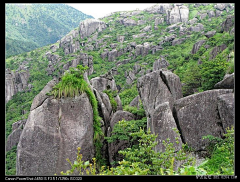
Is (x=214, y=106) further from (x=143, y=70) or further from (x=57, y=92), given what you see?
(x=143, y=70)

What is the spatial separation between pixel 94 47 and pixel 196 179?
94504 mm

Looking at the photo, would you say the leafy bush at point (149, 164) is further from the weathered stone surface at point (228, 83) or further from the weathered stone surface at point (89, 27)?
the weathered stone surface at point (89, 27)

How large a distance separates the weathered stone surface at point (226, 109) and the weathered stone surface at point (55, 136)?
17.4 feet

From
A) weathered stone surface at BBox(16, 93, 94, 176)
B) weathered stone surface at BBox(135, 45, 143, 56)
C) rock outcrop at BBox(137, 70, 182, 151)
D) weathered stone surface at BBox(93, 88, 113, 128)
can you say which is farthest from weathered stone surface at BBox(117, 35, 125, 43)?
weathered stone surface at BBox(16, 93, 94, 176)

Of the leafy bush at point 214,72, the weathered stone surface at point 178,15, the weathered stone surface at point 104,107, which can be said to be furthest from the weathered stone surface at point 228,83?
the weathered stone surface at point 178,15

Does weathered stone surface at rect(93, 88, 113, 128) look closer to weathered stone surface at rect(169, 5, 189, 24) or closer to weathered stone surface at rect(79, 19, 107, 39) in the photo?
weathered stone surface at rect(169, 5, 189, 24)

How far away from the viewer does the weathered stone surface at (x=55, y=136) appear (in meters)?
8.47

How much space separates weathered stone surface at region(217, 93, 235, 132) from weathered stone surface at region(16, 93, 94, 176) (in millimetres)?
5293

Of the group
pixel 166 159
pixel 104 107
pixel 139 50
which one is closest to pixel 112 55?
pixel 139 50

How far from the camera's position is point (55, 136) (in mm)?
8742

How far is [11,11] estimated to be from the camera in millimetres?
194375

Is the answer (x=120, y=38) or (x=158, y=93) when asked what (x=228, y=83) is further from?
(x=120, y=38)

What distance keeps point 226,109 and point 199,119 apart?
1.07 meters
